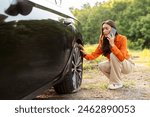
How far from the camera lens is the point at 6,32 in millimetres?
3553

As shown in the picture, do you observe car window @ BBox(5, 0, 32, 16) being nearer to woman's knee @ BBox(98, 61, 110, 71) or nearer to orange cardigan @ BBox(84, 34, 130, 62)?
orange cardigan @ BBox(84, 34, 130, 62)

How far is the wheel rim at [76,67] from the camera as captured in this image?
6273 mm

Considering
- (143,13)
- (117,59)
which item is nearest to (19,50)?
(117,59)

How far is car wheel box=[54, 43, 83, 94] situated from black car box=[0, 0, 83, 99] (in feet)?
0.69

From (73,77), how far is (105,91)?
0.69 metres

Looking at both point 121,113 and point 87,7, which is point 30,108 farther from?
point 87,7

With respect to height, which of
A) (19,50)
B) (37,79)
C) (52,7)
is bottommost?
(37,79)

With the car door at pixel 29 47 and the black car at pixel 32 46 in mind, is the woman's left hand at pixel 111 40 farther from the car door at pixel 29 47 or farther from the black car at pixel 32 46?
the car door at pixel 29 47

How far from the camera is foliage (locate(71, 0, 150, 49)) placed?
24562 mm

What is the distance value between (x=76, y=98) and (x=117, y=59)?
3.08 feet

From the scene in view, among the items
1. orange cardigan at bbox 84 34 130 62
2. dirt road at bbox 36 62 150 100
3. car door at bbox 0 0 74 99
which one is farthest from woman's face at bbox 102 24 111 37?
car door at bbox 0 0 74 99

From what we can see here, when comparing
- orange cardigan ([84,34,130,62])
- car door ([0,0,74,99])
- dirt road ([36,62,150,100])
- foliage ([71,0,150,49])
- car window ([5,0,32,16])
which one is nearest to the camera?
car door ([0,0,74,99])

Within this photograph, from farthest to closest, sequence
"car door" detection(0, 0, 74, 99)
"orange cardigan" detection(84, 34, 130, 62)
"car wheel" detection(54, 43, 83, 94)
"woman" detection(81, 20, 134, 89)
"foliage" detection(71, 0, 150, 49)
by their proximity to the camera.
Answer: "foliage" detection(71, 0, 150, 49)
"woman" detection(81, 20, 134, 89)
"orange cardigan" detection(84, 34, 130, 62)
"car wheel" detection(54, 43, 83, 94)
"car door" detection(0, 0, 74, 99)

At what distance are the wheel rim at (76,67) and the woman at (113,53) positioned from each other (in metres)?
0.25
